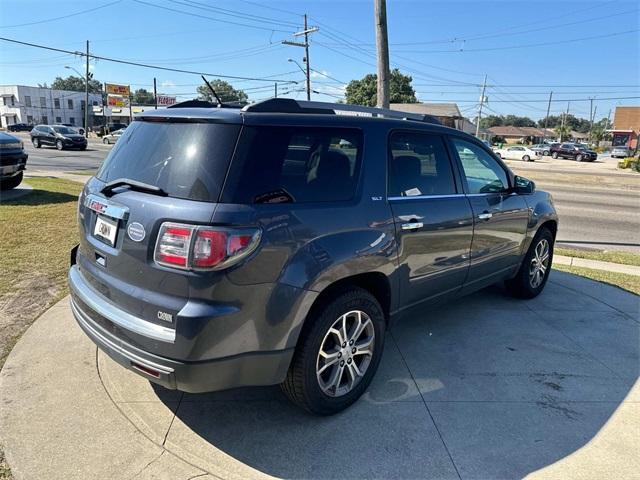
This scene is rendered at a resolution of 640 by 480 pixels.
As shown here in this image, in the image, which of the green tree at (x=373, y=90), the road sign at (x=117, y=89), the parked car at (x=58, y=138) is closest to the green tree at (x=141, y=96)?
the road sign at (x=117, y=89)

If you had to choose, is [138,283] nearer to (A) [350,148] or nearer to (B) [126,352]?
(B) [126,352]

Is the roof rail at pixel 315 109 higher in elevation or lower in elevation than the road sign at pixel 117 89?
lower

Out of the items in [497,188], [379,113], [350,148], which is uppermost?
[379,113]

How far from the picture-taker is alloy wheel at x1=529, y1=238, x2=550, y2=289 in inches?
196

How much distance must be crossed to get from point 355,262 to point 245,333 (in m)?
0.79

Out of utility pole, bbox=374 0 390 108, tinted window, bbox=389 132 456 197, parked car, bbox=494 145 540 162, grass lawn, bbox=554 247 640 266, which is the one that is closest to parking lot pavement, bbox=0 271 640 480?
tinted window, bbox=389 132 456 197

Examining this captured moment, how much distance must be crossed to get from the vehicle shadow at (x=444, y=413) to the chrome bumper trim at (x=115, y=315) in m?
0.74

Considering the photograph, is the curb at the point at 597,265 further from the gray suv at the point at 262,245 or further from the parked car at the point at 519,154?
the parked car at the point at 519,154

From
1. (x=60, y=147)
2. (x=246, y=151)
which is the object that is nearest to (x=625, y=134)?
(x=60, y=147)

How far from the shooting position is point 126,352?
8.16ft

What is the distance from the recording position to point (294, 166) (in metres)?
2.56

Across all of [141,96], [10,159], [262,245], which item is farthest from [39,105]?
[262,245]

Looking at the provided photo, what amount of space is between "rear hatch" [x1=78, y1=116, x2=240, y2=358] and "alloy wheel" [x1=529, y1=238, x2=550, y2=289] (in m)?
3.81

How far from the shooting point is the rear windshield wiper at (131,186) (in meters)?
2.47
